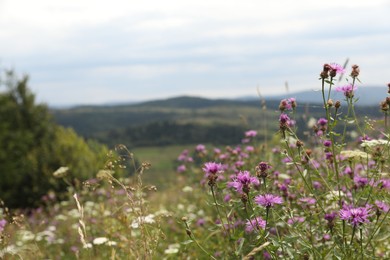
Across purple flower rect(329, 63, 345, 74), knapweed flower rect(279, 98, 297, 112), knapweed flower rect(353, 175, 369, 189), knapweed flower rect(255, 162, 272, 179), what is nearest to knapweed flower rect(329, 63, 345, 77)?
purple flower rect(329, 63, 345, 74)

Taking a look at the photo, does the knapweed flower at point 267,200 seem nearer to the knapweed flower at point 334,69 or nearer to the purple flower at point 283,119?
the purple flower at point 283,119

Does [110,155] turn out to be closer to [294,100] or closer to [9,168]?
[294,100]

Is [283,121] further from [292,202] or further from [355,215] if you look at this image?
[292,202]

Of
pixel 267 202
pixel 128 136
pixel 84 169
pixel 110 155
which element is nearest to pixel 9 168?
pixel 84 169

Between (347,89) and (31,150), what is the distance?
16226 millimetres

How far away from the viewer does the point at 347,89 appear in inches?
119

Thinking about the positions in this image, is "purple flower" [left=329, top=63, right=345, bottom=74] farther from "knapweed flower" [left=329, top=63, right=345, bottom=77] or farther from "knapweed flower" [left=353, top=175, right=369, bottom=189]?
"knapweed flower" [left=353, top=175, right=369, bottom=189]

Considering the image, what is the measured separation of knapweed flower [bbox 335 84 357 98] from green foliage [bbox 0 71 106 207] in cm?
1247

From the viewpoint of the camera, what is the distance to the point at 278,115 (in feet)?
10.2

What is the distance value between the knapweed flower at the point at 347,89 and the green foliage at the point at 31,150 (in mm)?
12471

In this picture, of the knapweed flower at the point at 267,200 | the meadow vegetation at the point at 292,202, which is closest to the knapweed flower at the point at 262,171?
the meadow vegetation at the point at 292,202

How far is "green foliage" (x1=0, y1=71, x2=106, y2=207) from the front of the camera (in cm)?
1559

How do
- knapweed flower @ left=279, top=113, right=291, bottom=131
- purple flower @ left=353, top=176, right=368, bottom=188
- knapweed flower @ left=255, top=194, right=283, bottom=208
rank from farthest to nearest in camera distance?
purple flower @ left=353, top=176, right=368, bottom=188 < knapweed flower @ left=279, top=113, right=291, bottom=131 < knapweed flower @ left=255, top=194, right=283, bottom=208

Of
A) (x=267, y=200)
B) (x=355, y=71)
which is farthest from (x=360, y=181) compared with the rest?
(x=267, y=200)
